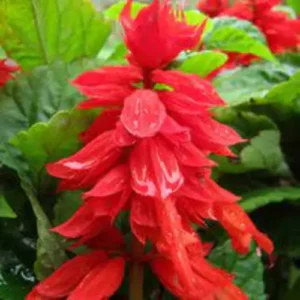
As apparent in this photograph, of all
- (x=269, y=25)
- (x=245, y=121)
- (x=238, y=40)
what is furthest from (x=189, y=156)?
(x=269, y=25)

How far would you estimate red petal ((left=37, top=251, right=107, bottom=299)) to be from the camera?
1.44 feet

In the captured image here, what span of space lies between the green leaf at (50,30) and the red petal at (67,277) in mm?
178

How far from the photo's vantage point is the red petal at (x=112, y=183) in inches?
15.6

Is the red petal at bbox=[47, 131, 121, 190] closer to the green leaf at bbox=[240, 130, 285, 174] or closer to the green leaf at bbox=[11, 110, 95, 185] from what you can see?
the green leaf at bbox=[11, 110, 95, 185]

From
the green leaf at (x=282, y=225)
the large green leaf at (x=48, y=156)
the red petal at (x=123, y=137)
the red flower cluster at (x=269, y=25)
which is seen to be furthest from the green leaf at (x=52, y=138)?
the red flower cluster at (x=269, y=25)

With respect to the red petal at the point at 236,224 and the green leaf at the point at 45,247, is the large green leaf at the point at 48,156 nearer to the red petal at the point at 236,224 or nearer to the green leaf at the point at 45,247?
the green leaf at the point at 45,247

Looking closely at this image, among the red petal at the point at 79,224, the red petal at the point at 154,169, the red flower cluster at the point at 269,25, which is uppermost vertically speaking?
the red petal at the point at 154,169

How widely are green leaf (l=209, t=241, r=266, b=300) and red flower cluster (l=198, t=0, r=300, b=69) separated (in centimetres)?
38

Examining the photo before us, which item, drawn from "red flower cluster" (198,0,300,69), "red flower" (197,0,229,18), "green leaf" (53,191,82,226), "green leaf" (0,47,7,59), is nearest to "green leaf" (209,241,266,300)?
"green leaf" (53,191,82,226)

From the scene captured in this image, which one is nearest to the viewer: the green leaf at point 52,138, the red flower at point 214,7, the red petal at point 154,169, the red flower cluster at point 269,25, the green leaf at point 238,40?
the red petal at point 154,169

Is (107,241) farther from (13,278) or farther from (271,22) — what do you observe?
(271,22)

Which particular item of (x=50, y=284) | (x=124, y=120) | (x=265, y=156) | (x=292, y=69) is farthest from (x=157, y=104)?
(x=292, y=69)

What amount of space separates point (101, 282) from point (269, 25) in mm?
542

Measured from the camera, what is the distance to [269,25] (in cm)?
89
